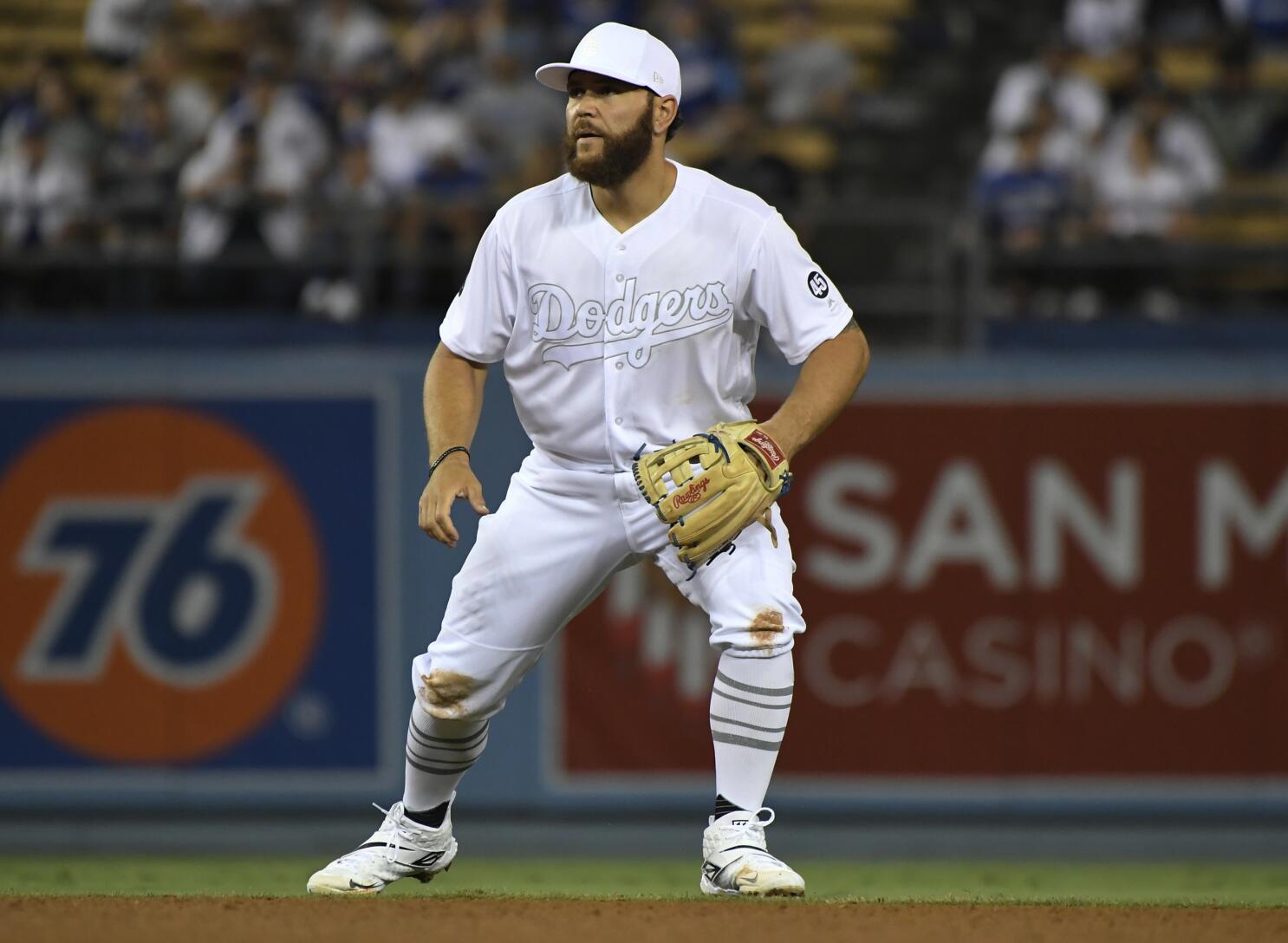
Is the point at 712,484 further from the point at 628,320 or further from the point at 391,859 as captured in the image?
the point at 391,859

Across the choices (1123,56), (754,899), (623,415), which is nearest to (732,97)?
(1123,56)

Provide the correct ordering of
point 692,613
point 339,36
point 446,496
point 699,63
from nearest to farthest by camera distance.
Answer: point 446,496 → point 692,613 → point 699,63 → point 339,36

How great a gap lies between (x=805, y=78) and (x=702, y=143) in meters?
1.35


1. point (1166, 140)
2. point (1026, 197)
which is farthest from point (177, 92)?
point (1166, 140)

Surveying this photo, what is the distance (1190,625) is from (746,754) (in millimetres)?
4021

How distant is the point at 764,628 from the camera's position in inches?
195

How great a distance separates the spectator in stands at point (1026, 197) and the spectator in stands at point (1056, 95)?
168mm

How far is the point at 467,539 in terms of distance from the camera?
8547 mm

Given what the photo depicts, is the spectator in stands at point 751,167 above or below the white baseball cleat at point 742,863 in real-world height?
above

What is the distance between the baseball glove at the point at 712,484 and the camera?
16.0 feet

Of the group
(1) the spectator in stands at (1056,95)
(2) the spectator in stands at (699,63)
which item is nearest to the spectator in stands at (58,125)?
(2) the spectator in stands at (699,63)

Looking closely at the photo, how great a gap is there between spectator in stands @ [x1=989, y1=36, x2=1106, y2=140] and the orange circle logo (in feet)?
14.3

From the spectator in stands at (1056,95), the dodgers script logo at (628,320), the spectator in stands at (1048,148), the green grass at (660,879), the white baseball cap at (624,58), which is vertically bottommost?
the green grass at (660,879)

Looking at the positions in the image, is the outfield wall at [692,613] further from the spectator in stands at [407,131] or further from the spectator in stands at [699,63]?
the spectator in stands at [699,63]
